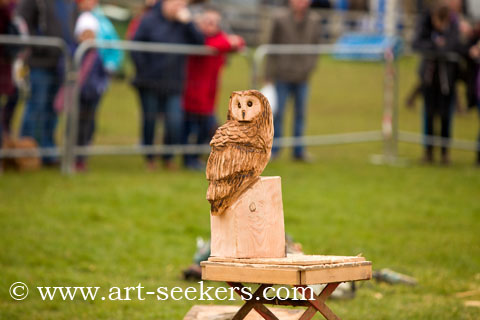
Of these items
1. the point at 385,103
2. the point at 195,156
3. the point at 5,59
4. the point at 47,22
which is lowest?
the point at 195,156

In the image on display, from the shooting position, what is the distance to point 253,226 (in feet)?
14.2

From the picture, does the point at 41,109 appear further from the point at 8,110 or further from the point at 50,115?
the point at 8,110

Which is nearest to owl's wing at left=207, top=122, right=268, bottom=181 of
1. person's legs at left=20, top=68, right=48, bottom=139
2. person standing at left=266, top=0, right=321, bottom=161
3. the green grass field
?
the green grass field

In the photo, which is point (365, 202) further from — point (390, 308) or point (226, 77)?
point (226, 77)

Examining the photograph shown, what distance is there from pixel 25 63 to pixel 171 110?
2.04m

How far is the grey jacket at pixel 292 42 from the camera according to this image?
13008mm

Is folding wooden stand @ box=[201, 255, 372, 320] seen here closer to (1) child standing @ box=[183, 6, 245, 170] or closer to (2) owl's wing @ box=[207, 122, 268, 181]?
(2) owl's wing @ box=[207, 122, 268, 181]

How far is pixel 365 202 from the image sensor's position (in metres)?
10.3

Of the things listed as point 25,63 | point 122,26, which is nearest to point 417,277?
point 25,63

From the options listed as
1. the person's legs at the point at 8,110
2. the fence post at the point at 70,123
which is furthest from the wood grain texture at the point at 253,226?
the person's legs at the point at 8,110

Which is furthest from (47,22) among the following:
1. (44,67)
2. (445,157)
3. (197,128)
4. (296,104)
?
(445,157)

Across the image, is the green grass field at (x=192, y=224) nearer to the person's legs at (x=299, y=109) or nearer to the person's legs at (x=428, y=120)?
the person's legs at (x=428, y=120)

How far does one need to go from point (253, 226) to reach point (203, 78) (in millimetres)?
7882

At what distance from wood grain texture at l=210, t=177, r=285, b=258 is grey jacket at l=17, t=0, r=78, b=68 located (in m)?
7.40
